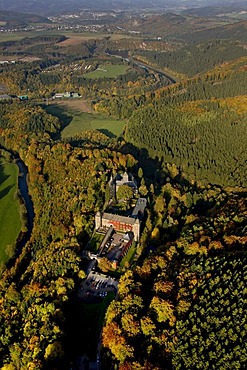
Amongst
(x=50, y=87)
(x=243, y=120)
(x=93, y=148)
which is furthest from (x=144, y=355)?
(x=50, y=87)

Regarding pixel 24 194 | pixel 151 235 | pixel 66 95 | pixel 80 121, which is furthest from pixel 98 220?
pixel 66 95

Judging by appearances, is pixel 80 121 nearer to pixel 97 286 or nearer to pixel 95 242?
pixel 95 242

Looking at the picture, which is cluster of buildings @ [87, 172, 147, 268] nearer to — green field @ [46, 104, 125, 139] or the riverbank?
the riverbank

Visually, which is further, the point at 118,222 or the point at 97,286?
the point at 118,222

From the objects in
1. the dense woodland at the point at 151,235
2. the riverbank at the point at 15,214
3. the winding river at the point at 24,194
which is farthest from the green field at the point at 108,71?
the riverbank at the point at 15,214

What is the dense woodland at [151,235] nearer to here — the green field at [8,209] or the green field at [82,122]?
the green field at [8,209]
